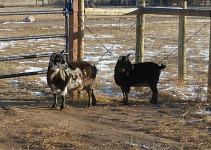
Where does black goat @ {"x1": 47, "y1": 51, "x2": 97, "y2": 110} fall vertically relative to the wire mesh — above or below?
above

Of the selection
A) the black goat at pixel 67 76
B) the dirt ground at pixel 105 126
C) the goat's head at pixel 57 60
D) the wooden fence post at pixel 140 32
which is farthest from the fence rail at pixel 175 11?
the goat's head at pixel 57 60

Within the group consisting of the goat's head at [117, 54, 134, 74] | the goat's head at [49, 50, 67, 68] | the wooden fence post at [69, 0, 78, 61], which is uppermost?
the wooden fence post at [69, 0, 78, 61]

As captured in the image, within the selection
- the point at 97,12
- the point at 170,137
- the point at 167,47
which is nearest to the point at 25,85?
the point at 97,12

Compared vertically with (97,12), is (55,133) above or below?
below

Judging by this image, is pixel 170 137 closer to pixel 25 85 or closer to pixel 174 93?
pixel 174 93

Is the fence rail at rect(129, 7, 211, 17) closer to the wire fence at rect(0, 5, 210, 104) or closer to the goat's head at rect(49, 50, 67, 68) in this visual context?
the wire fence at rect(0, 5, 210, 104)

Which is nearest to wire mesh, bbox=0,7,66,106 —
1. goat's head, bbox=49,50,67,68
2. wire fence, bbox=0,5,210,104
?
wire fence, bbox=0,5,210,104

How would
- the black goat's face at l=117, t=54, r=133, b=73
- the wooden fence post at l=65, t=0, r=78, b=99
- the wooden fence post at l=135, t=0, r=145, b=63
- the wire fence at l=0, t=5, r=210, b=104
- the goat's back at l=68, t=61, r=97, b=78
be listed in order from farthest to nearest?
1. the wooden fence post at l=135, t=0, r=145, b=63
2. the wire fence at l=0, t=5, r=210, b=104
3. the wooden fence post at l=65, t=0, r=78, b=99
4. the black goat's face at l=117, t=54, r=133, b=73
5. the goat's back at l=68, t=61, r=97, b=78

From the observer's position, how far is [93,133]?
6836 millimetres

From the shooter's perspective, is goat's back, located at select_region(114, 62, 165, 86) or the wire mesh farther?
the wire mesh

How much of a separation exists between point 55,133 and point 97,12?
4.04 meters

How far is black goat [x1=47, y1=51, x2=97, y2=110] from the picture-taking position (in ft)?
27.1

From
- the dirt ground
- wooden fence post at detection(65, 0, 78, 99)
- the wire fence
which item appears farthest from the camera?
→ the wire fence

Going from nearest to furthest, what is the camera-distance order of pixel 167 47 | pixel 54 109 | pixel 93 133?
pixel 93 133
pixel 54 109
pixel 167 47
